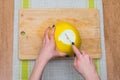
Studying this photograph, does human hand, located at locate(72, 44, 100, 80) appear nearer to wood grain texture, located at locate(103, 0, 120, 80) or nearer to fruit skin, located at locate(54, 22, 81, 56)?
fruit skin, located at locate(54, 22, 81, 56)

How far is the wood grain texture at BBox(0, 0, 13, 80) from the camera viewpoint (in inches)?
33.9

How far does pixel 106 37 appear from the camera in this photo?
0.91 meters

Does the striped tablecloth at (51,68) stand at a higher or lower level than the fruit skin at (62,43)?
lower

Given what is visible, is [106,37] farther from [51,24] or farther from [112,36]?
[51,24]

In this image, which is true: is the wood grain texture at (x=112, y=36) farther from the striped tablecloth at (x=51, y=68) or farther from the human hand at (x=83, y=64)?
the human hand at (x=83, y=64)

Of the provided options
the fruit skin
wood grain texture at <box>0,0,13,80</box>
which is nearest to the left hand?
the fruit skin

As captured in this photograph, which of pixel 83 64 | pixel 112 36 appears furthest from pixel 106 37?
pixel 83 64

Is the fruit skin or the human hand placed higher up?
the fruit skin

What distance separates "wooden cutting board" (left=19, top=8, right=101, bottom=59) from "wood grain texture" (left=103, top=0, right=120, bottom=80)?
0.15 ft

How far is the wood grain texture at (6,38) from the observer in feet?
2.82

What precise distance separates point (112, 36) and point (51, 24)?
242mm

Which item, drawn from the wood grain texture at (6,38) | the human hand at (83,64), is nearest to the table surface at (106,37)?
the wood grain texture at (6,38)

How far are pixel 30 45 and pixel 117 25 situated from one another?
1.14 feet

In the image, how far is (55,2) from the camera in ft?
3.06
